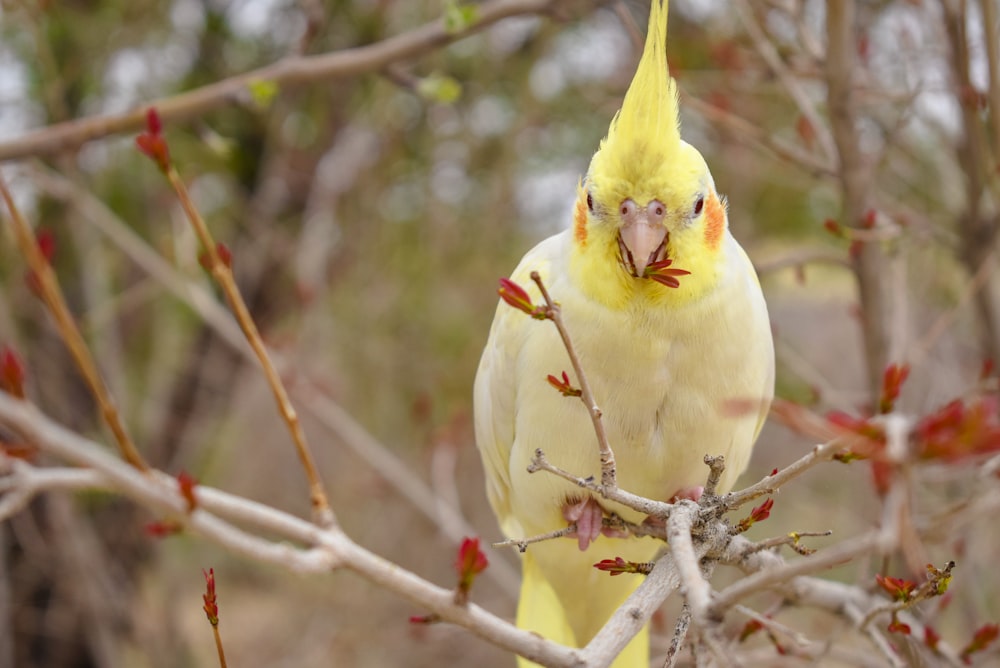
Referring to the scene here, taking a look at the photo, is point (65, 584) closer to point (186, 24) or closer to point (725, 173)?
point (186, 24)

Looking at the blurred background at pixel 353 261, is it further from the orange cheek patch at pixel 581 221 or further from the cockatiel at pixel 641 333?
the orange cheek patch at pixel 581 221

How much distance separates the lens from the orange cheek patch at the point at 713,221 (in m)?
1.78

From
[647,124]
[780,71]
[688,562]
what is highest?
[780,71]

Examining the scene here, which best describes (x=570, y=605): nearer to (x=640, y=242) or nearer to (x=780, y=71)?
(x=640, y=242)

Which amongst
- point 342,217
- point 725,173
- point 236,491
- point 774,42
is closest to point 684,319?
point 774,42

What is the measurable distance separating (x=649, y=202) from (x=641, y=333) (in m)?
0.25

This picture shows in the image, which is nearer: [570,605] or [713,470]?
[713,470]

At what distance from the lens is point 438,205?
17.6 feet

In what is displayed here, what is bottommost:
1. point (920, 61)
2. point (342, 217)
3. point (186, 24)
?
point (920, 61)

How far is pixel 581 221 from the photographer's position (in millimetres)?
1832

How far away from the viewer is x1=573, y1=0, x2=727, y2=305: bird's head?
64.6 inches

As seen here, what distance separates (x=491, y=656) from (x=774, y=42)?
4.02m

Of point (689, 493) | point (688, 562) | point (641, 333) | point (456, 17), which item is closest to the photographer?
point (688, 562)

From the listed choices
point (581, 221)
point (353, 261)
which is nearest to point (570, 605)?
point (581, 221)
